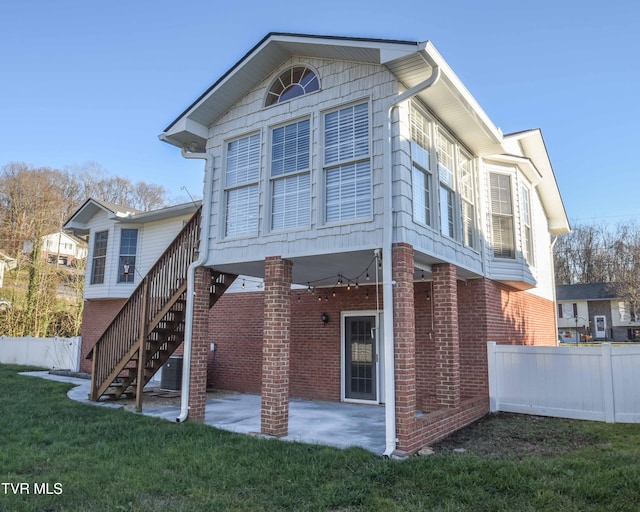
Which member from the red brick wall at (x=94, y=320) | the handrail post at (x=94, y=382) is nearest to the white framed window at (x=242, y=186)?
the handrail post at (x=94, y=382)

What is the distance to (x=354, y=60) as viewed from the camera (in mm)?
6539

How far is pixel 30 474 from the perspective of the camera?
488 centimetres

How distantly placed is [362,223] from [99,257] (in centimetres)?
1255

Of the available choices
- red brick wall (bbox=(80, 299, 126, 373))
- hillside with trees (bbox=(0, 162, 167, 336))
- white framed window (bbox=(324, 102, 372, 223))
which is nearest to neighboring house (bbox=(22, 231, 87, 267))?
hillside with trees (bbox=(0, 162, 167, 336))

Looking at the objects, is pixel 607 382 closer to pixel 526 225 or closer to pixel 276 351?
pixel 526 225

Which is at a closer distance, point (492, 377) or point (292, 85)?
point (292, 85)

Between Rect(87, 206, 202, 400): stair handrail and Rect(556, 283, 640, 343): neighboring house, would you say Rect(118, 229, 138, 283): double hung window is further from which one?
Rect(556, 283, 640, 343): neighboring house

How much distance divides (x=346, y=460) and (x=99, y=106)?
50.2 feet

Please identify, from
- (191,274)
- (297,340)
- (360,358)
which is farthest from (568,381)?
(191,274)

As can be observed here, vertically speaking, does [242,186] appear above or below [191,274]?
above

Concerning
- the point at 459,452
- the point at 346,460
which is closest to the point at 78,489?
the point at 346,460

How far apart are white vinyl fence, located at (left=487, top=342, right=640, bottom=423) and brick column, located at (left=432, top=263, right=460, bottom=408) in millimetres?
1804

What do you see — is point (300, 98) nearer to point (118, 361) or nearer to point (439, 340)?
point (439, 340)

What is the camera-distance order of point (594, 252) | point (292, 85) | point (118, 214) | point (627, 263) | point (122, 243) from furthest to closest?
point (594, 252) → point (627, 263) → point (122, 243) → point (118, 214) → point (292, 85)
